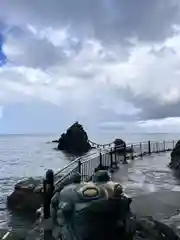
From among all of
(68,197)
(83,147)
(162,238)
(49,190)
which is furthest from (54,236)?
(83,147)

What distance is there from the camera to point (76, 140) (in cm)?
7619

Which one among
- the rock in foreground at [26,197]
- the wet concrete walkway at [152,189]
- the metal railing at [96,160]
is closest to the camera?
the wet concrete walkway at [152,189]

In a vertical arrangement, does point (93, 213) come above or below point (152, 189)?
above

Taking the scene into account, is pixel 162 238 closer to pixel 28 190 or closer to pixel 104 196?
pixel 104 196

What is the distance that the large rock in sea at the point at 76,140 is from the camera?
75125 millimetres

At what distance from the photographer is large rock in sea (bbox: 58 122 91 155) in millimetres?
75125

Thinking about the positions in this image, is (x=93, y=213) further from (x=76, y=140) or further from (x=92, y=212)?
(x=76, y=140)

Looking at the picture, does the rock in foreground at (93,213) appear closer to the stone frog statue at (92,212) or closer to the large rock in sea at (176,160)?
the stone frog statue at (92,212)

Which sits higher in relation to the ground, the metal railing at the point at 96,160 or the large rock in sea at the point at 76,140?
the large rock in sea at the point at 76,140

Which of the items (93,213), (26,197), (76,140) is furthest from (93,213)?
(76,140)

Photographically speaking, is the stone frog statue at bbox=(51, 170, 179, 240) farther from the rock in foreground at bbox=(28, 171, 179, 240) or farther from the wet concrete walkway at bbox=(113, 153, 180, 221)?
the wet concrete walkway at bbox=(113, 153, 180, 221)

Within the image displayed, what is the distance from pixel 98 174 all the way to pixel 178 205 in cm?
584

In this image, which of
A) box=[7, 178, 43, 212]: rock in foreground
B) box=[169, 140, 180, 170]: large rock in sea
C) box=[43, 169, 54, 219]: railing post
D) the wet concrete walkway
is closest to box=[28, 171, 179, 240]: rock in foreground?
box=[43, 169, 54, 219]: railing post

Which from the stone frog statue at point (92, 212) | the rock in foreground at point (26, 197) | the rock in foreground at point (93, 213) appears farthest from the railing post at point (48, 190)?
the rock in foreground at point (26, 197)
